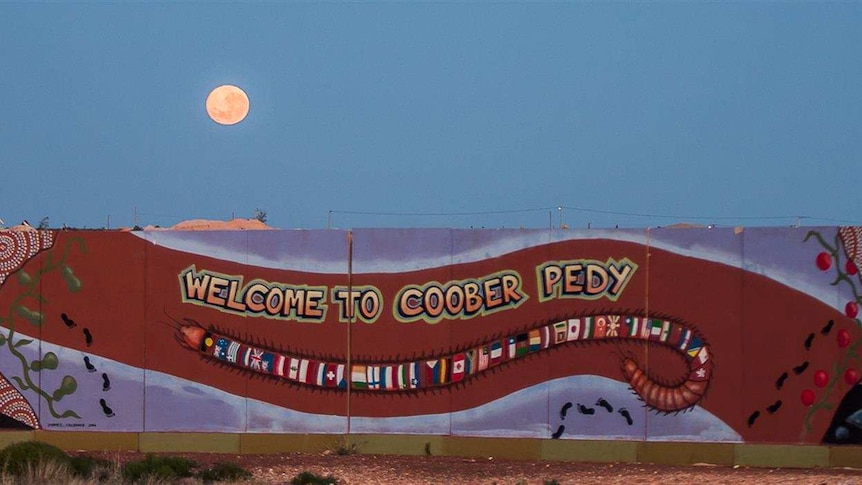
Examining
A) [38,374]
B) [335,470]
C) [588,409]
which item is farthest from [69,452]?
[588,409]

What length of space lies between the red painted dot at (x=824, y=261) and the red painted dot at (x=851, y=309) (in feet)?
1.99

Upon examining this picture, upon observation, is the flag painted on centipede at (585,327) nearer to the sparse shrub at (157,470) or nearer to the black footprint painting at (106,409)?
the sparse shrub at (157,470)

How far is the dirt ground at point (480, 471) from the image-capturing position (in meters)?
17.1

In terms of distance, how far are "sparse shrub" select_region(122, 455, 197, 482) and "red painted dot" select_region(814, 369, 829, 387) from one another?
29.7ft

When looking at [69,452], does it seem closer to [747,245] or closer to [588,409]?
[588,409]

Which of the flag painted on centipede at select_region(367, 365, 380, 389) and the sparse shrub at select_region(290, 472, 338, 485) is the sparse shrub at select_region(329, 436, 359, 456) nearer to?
the flag painted on centipede at select_region(367, 365, 380, 389)

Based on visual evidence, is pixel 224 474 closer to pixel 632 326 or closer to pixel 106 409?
pixel 106 409

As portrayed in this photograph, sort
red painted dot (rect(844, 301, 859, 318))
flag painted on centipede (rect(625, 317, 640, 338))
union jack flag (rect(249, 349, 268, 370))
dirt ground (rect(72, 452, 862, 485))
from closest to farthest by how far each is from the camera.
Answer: dirt ground (rect(72, 452, 862, 485)), red painted dot (rect(844, 301, 859, 318)), flag painted on centipede (rect(625, 317, 640, 338)), union jack flag (rect(249, 349, 268, 370))

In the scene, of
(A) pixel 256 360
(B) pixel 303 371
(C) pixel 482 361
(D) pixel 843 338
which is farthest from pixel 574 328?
(A) pixel 256 360

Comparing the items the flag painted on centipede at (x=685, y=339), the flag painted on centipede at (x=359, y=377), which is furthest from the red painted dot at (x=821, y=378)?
the flag painted on centipede at (x=359, y=377)

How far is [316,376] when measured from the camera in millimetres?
20047

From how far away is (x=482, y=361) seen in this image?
1972cm

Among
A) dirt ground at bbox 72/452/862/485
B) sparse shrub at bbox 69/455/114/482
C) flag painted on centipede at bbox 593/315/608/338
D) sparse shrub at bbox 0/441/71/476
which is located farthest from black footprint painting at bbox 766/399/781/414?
sparse shrub at bbox 0/441/71/476

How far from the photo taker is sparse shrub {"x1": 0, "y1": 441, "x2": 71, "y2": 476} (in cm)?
1541
